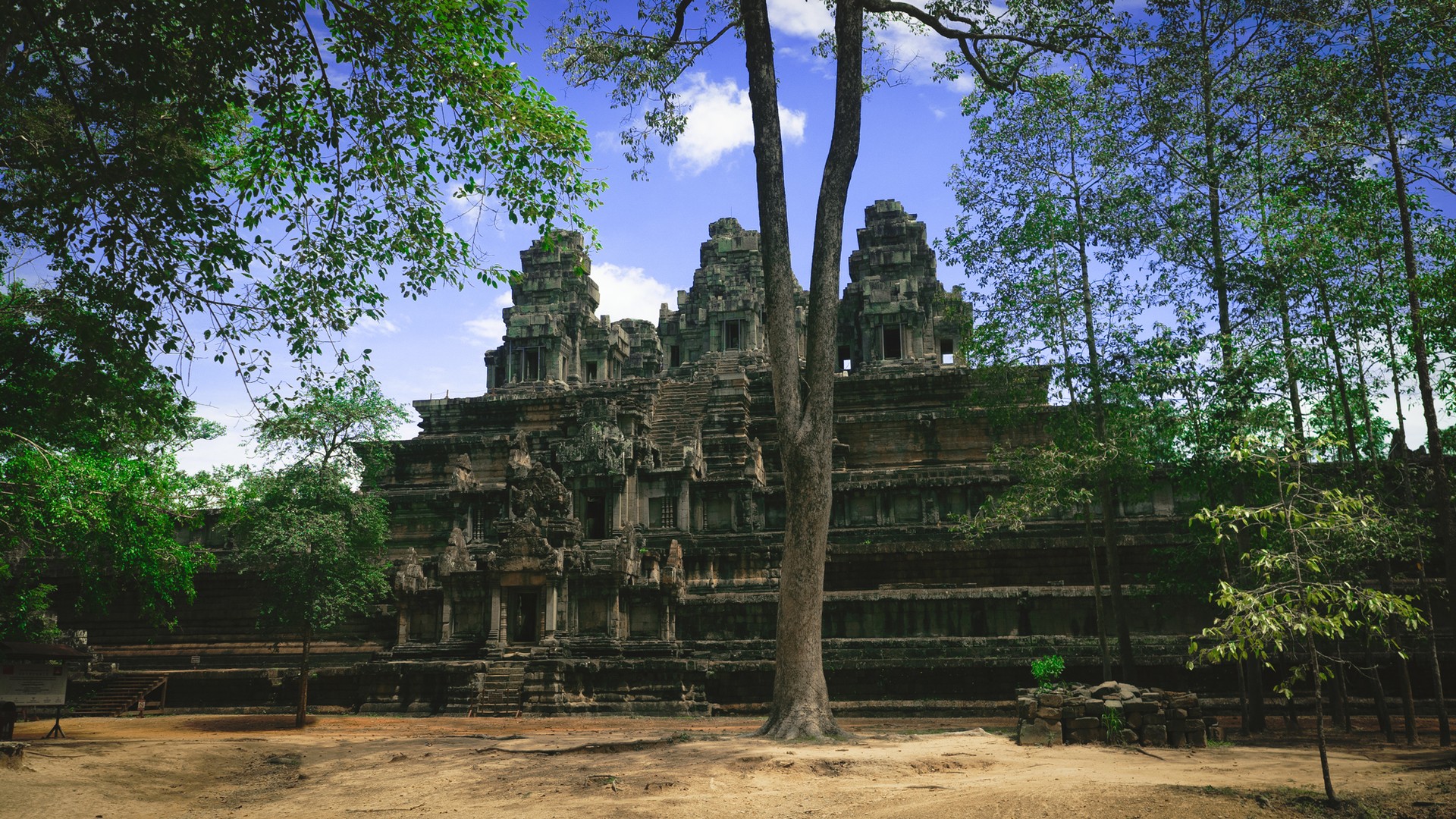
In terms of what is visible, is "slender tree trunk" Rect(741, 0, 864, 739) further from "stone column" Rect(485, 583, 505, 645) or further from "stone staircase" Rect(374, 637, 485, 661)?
"stone staircase" Rect(374, 637, 485, 661)

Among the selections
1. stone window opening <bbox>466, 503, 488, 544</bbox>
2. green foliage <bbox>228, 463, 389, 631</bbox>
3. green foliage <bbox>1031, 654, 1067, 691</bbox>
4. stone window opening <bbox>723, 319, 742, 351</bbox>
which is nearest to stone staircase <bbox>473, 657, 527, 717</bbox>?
green foliage <bbox>228, 463, 389, 631</bbox>

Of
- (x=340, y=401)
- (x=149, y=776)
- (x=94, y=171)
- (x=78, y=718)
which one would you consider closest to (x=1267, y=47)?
(x=94, y=171)

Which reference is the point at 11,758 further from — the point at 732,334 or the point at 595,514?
the point at 732,334

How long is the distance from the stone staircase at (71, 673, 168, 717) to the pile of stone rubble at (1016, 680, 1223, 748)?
19.6 m

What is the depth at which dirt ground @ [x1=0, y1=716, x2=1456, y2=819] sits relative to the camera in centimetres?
877

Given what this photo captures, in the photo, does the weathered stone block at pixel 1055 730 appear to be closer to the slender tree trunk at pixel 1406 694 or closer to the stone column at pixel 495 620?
the slender tree trunk at pixel 1406 694

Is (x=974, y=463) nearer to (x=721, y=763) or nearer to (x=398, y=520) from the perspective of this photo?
(x=398, y=520)

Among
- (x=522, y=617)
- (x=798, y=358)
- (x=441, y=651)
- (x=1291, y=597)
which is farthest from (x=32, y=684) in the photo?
(x=1291, y=597)

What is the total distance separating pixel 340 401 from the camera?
1061 inches

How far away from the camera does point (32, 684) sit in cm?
1512

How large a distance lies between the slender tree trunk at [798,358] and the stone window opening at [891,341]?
24943 millimetres

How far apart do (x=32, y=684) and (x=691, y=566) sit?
13.7m

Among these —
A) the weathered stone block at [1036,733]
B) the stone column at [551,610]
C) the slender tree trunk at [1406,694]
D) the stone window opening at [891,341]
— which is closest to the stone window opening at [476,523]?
the stone column at [551,610]

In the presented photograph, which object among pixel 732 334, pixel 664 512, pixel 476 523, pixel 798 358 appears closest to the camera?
pixel 798 358
